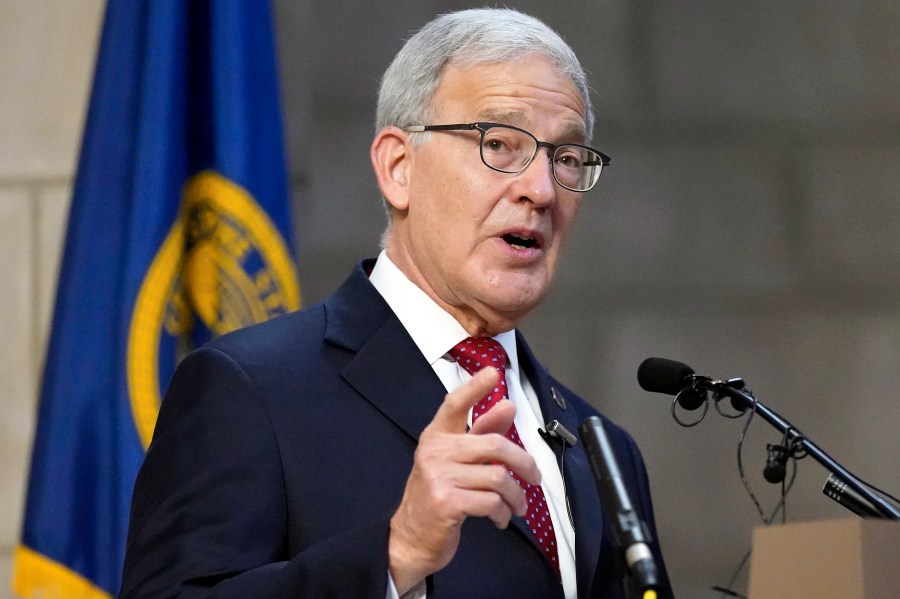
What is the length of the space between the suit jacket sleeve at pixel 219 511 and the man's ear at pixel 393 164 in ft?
1.71

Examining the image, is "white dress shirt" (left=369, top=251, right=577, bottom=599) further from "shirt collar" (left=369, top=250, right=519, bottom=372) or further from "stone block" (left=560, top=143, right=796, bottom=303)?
"stone block" (left=560, top=143, right=796, bottom=303)

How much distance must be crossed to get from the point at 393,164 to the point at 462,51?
0.81 ft

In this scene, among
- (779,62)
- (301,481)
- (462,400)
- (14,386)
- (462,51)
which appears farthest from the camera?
(779,62)

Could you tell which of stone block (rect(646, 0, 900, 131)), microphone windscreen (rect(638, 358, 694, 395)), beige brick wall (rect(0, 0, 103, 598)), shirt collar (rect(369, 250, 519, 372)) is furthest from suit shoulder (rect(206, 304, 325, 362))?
stone block (rect(646, 0, 900, 131))

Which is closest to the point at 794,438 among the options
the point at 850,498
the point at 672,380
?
the point at 850,498

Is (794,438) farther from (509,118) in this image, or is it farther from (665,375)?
(509,118)

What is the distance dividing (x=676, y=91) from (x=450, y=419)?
2641 millimetres

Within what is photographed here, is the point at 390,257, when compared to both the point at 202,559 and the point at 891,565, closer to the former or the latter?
the point at 202,559

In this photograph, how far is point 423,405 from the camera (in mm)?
1975

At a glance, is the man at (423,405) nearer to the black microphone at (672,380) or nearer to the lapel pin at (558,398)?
the lapel pin at (558,398)

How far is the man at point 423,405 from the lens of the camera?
1.55 meters

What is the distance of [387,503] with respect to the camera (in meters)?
1.86

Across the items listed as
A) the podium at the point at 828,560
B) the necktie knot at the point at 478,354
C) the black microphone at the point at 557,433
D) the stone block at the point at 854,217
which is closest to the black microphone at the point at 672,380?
the black microphone at the point at 557,433

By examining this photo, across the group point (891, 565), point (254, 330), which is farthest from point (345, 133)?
point (891, 565)
